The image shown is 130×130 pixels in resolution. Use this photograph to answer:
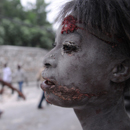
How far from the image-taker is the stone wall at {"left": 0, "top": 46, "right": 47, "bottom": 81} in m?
11.2

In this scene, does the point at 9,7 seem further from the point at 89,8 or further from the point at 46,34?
the point at 89,8

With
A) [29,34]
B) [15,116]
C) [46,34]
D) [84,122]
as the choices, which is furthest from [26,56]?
[84,122]

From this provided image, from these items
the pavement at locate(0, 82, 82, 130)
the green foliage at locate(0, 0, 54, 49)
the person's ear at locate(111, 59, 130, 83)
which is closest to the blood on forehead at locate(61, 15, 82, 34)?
the person's ear at locate(111, 59, 130, 83)

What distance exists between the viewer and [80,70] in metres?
0.85

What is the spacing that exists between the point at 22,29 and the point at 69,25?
1517 cm

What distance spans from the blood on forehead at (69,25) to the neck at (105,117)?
47 centimetres

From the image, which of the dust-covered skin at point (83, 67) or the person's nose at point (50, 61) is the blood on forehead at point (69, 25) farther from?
the person's nose at point (50, 61)

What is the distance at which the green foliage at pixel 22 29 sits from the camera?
14520mm

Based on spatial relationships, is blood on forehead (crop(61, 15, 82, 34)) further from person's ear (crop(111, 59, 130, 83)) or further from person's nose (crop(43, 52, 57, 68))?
person's ear (crop(111, 59, 130, 83))

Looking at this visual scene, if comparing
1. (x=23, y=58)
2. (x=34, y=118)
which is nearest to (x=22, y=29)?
(x=23, y=58)

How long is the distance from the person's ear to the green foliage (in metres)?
11.2

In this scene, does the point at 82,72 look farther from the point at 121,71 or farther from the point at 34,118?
the point at 34,118

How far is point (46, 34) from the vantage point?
17000mm

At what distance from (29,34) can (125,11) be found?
51.1 ft
